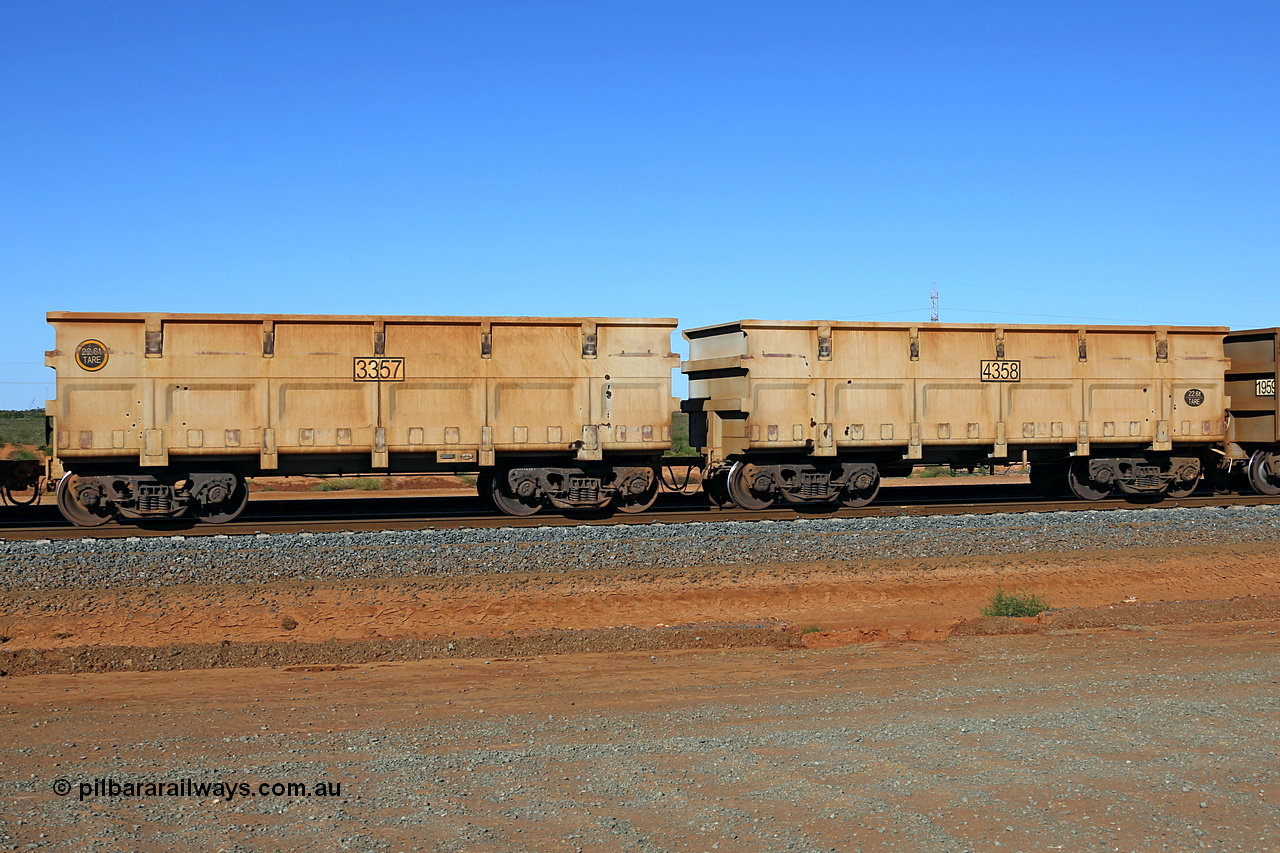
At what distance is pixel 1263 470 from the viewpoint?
18781 millimetres

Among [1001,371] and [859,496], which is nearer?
[1001,371]

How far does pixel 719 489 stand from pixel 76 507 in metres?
10.3

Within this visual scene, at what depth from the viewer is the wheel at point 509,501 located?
15664 millimetres

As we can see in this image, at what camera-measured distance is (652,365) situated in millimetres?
15656

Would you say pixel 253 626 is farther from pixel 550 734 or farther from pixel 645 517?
pixel 645 517

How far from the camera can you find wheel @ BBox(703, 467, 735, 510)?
16.6m

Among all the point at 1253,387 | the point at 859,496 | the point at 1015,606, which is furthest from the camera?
the point at 1253,387

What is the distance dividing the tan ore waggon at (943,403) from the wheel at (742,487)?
0.08 feet

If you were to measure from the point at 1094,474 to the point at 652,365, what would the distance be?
8832mm

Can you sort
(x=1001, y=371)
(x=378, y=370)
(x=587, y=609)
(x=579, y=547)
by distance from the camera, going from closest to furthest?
(x=587, y=609) < (x=579, y=547) < (x=378, y=370) < (x=1001, y=371)

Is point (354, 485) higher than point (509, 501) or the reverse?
the reverse

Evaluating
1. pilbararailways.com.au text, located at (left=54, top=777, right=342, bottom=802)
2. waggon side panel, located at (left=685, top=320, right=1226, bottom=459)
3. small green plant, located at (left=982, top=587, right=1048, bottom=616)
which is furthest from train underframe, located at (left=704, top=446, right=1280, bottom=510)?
pilbararailways.com.au text, located at (left=54, top=777, right=342, bottom=802)

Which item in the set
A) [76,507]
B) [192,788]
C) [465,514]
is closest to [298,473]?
[465,514]

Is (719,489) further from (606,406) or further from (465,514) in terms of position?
(465,514)
